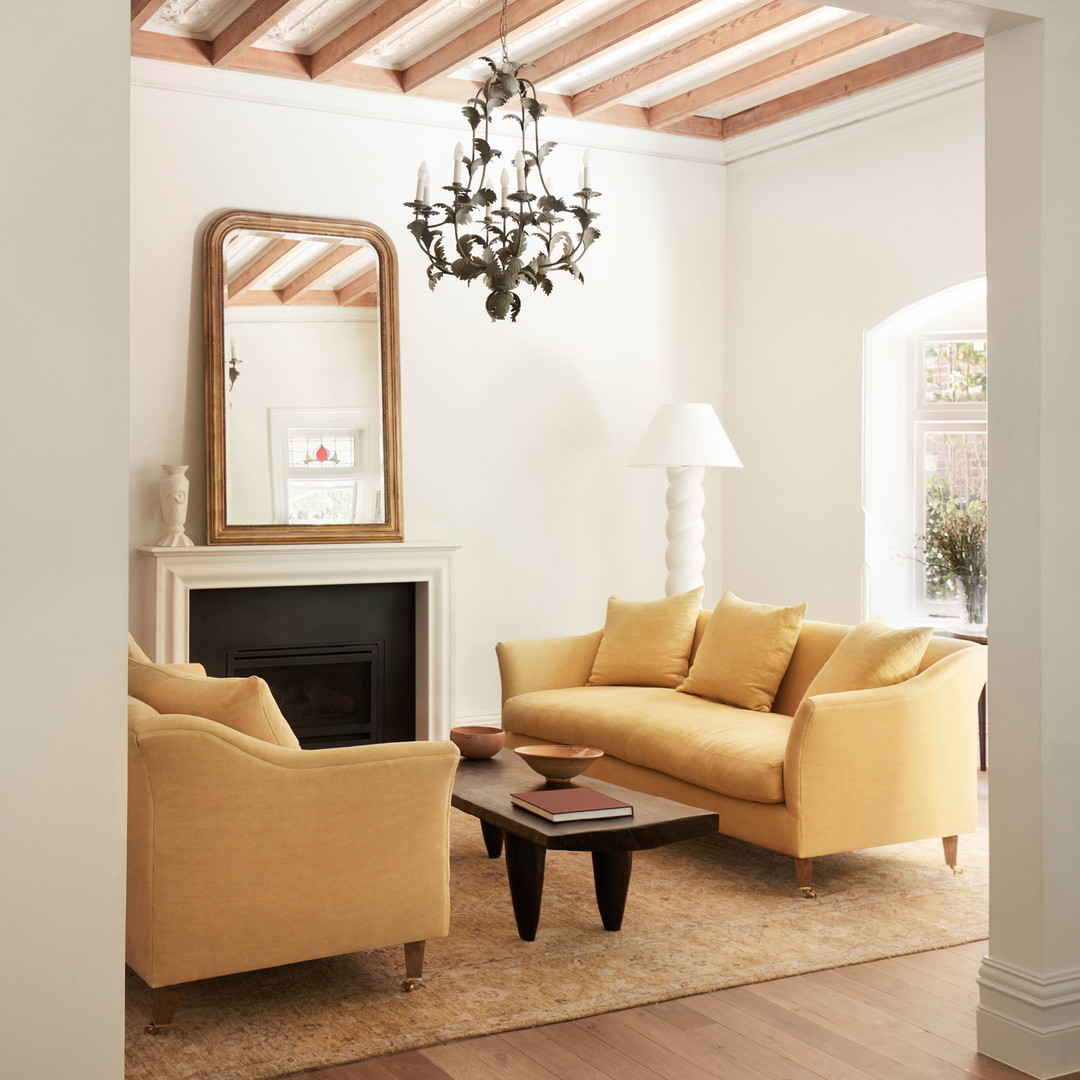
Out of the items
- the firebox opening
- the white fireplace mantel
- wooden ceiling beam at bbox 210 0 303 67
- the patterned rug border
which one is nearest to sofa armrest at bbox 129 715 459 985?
the patterned rug border

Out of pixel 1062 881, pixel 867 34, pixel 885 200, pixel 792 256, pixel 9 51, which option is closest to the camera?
pixel 9 51

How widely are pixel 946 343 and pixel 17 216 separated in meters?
5.68

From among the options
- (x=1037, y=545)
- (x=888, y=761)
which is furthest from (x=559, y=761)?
(x=1037, y=545)

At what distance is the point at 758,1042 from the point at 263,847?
4.19ft

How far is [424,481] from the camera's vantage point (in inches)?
265

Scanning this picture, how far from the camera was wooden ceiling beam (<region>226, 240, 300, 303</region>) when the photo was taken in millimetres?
6250

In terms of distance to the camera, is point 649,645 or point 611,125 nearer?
point 649,645

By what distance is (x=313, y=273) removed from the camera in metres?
6.42

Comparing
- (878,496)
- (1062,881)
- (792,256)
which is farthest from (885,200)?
(1062,881)

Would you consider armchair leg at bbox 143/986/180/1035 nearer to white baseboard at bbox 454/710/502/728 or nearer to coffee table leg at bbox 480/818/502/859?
coffee table leg at bbox 480/818/502/859

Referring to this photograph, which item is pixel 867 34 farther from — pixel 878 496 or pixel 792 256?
pixel 878 496

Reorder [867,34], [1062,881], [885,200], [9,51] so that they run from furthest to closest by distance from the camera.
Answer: [885,200] < [867,34] < [1062,881] < [9,51]

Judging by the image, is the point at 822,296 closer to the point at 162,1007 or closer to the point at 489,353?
the point at 489,353

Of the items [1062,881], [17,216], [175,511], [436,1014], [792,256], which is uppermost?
[792,256]
